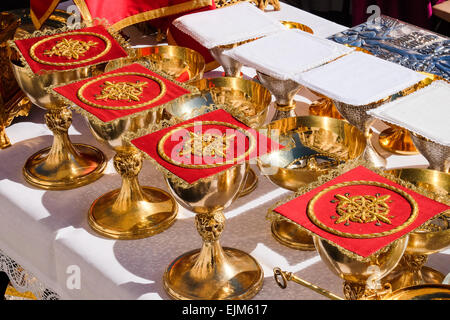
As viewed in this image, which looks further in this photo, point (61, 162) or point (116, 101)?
point (61, 162)

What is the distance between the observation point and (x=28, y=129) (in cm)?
134

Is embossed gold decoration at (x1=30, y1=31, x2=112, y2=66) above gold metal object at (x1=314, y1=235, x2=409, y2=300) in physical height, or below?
above

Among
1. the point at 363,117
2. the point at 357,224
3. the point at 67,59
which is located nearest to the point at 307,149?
the point at 363,117

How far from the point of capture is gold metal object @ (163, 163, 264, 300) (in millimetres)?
827

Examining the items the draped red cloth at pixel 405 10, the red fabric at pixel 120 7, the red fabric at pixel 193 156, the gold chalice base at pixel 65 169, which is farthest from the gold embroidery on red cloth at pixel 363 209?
the draped red cloth at pixel 405 10

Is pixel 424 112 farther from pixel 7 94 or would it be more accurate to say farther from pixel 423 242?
pixel 7 94

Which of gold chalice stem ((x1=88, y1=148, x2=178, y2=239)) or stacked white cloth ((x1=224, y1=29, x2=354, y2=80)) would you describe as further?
stacked white cloth ((x1=224, y1=29, x2=354, y2=80))

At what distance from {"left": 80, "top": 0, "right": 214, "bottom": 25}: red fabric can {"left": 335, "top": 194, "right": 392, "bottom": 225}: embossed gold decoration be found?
848mm

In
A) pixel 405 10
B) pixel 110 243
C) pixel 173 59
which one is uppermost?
pixel 173 59

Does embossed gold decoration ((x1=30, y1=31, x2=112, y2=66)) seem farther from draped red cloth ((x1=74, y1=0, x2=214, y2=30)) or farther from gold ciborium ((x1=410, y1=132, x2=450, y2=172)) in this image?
gold ciborium ((x1=410, y1=132, x2=450, y2=172))

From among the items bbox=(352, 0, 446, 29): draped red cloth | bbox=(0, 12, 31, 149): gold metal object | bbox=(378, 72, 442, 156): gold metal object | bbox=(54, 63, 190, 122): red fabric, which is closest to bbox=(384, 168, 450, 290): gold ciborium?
bbox=(378, 72, 442, 156): gold metal object

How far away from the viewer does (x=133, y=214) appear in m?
1.07

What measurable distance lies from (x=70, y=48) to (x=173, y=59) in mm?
238
